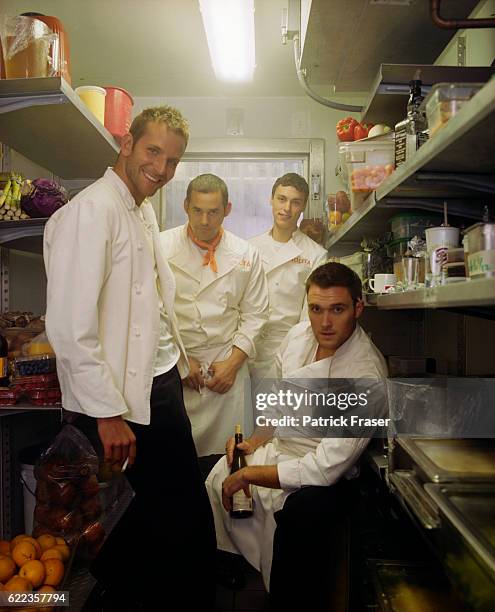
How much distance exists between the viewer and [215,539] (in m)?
1.85

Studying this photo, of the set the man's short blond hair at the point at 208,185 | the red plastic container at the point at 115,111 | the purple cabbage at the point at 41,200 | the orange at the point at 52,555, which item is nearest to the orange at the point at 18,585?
the orange at the point at 52,555

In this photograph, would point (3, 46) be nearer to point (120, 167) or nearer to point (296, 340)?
point (120, 167)

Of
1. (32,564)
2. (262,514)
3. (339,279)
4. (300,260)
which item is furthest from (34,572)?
(300,260)

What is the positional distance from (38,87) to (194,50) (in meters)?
1.04

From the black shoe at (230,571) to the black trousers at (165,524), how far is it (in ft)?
0.64

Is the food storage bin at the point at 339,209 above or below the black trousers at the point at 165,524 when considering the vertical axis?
above

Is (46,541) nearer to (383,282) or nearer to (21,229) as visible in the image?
(21,229)

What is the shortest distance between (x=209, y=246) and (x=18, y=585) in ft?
4.77

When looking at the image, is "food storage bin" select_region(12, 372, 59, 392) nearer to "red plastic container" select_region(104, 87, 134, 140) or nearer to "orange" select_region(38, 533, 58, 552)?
"orange" select_region(38, 533, 58, 552)

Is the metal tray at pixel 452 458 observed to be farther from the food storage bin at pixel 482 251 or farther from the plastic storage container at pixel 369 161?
the plastic storage container at pixel 369 161

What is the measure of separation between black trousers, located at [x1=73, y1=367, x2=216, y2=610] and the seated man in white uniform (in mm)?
124

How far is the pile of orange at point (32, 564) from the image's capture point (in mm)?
1381

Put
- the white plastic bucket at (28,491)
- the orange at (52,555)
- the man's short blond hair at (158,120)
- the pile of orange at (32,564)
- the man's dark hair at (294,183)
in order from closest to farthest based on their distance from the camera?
the pile of orange at (32,564) → the orange at (52,555) → the man's short blond hair at (158,120) → the white plastic bucket at (28,491) → the man's dark hair at (294,183)

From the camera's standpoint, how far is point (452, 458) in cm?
112
